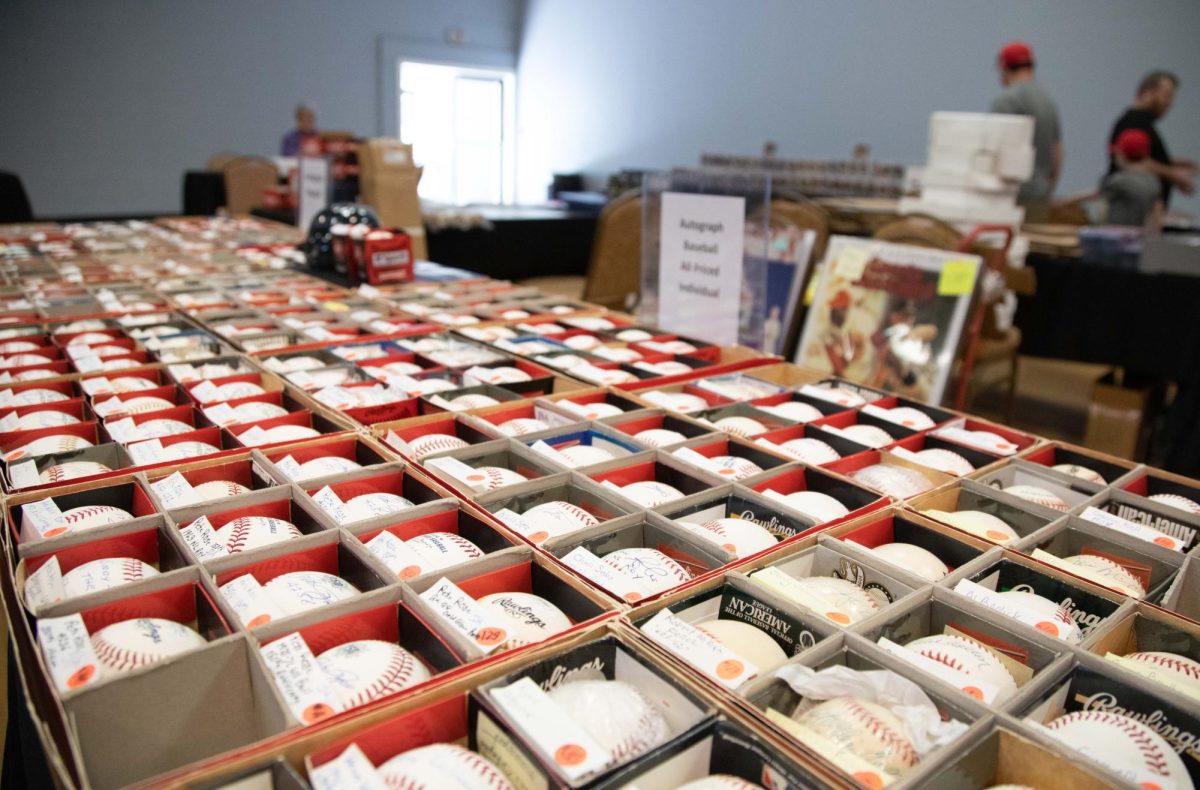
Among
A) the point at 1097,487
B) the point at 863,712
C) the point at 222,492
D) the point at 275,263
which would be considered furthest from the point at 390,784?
the point at 275,263

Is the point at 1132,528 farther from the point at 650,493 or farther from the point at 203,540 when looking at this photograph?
the point at 203,540

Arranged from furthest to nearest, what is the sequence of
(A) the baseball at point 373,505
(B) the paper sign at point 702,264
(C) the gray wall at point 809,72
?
(C) the gray wall at point 809,72 < (B) the paper sign at point 702,264 < (A) the baseball at point 373,505

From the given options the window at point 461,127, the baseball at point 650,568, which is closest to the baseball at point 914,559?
the baseball at point 650,568

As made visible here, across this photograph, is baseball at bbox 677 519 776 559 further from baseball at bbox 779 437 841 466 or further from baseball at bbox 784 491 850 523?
baseball at bbox 779 437 841 466

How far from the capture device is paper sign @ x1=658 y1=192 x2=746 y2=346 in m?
2.21

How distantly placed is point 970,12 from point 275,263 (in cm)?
630

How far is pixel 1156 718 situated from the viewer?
0.84 m

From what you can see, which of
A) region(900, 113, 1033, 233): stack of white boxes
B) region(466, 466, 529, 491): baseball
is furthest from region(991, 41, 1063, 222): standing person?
region(466, 466, 529, 491): baseball

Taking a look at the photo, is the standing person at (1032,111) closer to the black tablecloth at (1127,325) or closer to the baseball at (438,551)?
the black tablecloth at (1127,325)

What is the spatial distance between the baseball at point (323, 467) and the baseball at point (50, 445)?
41cm

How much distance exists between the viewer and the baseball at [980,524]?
1221mm

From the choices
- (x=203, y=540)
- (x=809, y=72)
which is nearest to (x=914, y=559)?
(x=203, y=540)

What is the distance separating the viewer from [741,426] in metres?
1.66

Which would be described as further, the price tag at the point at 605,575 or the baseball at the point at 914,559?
the baseball at the point at 914,559
